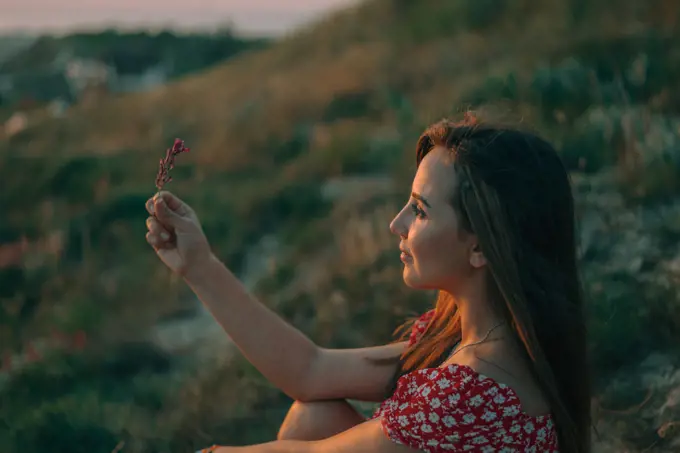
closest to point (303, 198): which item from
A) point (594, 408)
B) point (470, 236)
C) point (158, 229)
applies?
point (594, 408)

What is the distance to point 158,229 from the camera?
8.28 feet

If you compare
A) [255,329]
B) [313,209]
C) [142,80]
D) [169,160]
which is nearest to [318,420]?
[255,329]

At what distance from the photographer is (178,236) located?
252 centimetres

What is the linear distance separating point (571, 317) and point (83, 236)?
18.1 ft

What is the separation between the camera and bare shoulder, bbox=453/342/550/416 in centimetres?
195

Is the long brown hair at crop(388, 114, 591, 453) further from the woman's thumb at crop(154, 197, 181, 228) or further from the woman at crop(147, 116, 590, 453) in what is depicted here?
the woman's thumb at crop(154, 197, 181, 228)

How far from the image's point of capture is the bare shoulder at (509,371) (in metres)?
1.95

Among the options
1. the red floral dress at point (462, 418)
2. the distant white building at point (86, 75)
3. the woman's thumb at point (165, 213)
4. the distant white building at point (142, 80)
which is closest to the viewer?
the red floral dress at point (462, 418)

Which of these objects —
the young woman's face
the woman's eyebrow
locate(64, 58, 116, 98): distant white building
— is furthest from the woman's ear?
locate(64, 58, 116, 98): distant white building

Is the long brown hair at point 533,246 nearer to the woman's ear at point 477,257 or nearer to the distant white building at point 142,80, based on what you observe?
the woman's ear at point 477,257

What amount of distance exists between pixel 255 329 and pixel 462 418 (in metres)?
0.82

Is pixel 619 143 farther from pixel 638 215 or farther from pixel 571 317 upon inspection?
pixel 571 317

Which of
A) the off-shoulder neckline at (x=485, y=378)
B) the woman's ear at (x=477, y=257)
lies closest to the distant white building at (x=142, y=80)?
the woman's ear at (x=477, y=257)

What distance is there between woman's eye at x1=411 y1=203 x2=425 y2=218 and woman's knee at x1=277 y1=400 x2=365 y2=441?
68 cm
